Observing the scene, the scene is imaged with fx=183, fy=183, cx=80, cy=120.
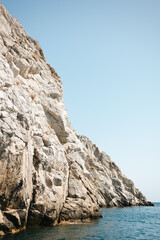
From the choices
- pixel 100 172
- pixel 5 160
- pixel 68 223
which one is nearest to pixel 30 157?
pixel 5 160

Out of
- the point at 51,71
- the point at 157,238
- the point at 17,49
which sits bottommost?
the point at 157,238

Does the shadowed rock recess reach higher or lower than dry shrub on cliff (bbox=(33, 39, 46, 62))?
lower

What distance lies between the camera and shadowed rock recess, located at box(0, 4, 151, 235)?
17016 mm

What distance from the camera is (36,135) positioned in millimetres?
23922

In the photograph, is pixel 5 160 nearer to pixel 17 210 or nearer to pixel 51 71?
pixel 17 210

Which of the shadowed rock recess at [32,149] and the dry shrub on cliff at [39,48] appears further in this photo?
the dry shrub on cliff at [39,48]

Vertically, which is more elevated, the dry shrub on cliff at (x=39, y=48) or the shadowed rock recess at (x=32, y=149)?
the dry shrub on cliff at (x=39, y=48)

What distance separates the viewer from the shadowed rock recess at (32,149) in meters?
17.0

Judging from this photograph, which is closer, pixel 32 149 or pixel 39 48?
pixel 32 149

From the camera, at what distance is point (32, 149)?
2150cm

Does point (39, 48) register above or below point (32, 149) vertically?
above

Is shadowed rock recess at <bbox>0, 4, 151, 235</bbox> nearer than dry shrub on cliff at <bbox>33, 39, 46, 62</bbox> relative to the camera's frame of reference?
Yes

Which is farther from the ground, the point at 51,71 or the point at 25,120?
the point at 51,71

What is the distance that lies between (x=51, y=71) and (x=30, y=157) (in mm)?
23560
